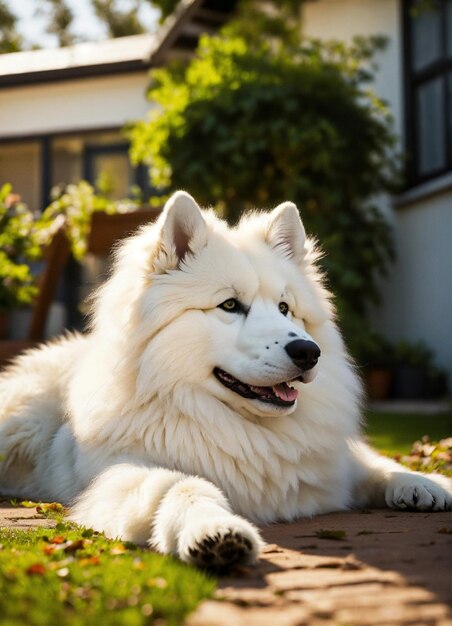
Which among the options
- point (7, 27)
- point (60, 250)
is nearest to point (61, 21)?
point (7, 27)

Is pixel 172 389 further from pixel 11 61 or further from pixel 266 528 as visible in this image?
pixel 11 61

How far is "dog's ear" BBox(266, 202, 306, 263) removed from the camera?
13.0ft

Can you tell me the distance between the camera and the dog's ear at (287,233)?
395cm

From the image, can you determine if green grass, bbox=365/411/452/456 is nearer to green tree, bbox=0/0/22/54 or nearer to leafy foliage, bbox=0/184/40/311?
leafy foliage, bbox=0/184/40/311

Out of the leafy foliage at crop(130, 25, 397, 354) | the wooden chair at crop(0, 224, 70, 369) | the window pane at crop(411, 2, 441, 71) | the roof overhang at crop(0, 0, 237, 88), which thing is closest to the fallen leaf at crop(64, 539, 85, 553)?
the wooden chair at crop(0, 224, 70, 369)

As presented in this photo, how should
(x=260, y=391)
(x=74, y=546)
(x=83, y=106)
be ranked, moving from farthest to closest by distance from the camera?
(x=83, y=106)
(x=260, y=391)
(x=74, y=546)

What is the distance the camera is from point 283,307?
144 inches

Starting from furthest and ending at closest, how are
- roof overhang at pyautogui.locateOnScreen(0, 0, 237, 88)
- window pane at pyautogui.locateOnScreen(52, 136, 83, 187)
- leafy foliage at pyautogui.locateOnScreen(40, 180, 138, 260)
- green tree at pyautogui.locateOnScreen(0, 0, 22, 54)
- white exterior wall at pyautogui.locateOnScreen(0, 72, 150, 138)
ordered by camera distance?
green tree at pyautogui.locateOnScreen(0, 0, 22, 54), window pane at pyautogui.locateOnScreen(52, 136, 83, 187), white exterior wall at pyautogui.locateOnScreen(0, 72, 150, 138), roof overhang at pyautogui.locateOnScreen(0, 0, 237, 88), leafy foliage at pyautogui.locateOnScreen(40, 180, 138, 260)

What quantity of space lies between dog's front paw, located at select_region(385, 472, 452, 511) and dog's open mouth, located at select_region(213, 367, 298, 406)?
2.22ft

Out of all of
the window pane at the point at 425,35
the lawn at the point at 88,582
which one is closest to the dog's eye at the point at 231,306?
the lawn at the point at 88,582

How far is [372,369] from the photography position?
1053 cm

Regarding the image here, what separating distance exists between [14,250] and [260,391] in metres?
5.42

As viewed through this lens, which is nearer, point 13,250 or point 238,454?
point 238,454

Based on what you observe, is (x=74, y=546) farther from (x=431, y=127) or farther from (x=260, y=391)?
(x=431, y=127)
